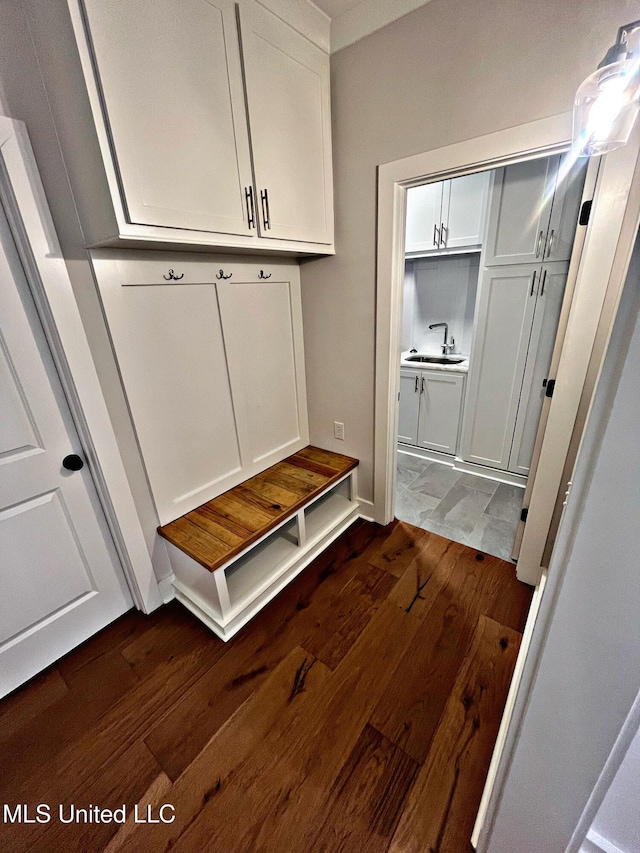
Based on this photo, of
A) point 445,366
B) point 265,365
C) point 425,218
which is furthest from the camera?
point 445,366

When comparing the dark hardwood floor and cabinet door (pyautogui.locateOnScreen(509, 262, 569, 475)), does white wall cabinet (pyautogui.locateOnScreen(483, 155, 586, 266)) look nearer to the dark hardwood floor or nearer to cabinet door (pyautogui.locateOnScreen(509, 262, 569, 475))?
cabinet door (pyautogui.locateOnScreen(509, 262, 569, 475))

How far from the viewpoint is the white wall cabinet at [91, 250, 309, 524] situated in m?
1.38

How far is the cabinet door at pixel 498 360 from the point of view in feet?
7.64

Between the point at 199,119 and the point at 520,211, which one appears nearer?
the point at 199,119

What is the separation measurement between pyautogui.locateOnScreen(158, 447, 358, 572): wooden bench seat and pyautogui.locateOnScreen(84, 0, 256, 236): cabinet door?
4.08 feet

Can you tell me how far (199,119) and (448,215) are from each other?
2041mm

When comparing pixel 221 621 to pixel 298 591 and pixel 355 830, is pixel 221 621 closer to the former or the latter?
pixel 298 591

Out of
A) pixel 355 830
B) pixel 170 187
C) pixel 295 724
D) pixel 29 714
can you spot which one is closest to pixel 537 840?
pixel 355 830

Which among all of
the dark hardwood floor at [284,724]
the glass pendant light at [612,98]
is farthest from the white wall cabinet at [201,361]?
the glass pendant light at [612,98]

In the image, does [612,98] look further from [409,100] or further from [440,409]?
[440,409]

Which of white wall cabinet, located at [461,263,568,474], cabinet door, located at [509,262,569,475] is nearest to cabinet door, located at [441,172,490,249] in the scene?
white wall cabinet, located at [461,263,568,474]

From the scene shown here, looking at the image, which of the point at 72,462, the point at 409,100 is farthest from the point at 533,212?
the point at 72,462

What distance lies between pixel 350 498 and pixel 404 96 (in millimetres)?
2101

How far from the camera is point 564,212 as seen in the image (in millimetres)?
2062
